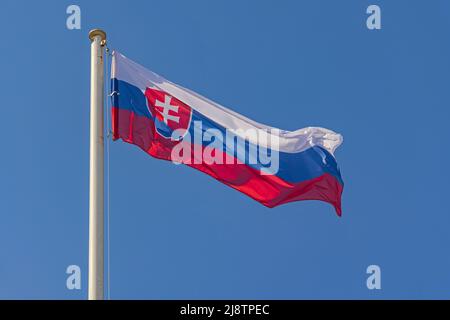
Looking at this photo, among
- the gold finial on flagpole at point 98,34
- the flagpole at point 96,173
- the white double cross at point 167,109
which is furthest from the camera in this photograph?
the white double cross at point 167,109

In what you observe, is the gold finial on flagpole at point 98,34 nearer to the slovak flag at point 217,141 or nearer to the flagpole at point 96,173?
the flagpole at point 96,173

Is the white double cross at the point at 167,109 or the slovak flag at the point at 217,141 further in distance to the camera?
the white double cross at the point at 167,109

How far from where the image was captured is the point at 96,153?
15461 mm

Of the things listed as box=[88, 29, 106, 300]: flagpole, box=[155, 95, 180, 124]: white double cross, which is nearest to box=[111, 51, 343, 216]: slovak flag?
box=[155, 95, 180, 124]: white double cross

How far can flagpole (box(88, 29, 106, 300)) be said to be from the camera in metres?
14.6

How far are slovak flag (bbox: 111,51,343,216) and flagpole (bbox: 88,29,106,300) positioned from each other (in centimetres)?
91

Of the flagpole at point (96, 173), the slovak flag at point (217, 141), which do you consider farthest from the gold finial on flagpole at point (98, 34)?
the slovak flag at point (217, 141)

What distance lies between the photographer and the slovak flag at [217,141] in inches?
679

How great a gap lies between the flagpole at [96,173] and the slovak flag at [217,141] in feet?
2.98

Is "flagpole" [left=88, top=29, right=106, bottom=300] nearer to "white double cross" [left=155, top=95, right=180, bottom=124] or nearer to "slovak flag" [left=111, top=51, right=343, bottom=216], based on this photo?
"slovak flag" [left=111, top=51, right=343, bottom=216]
